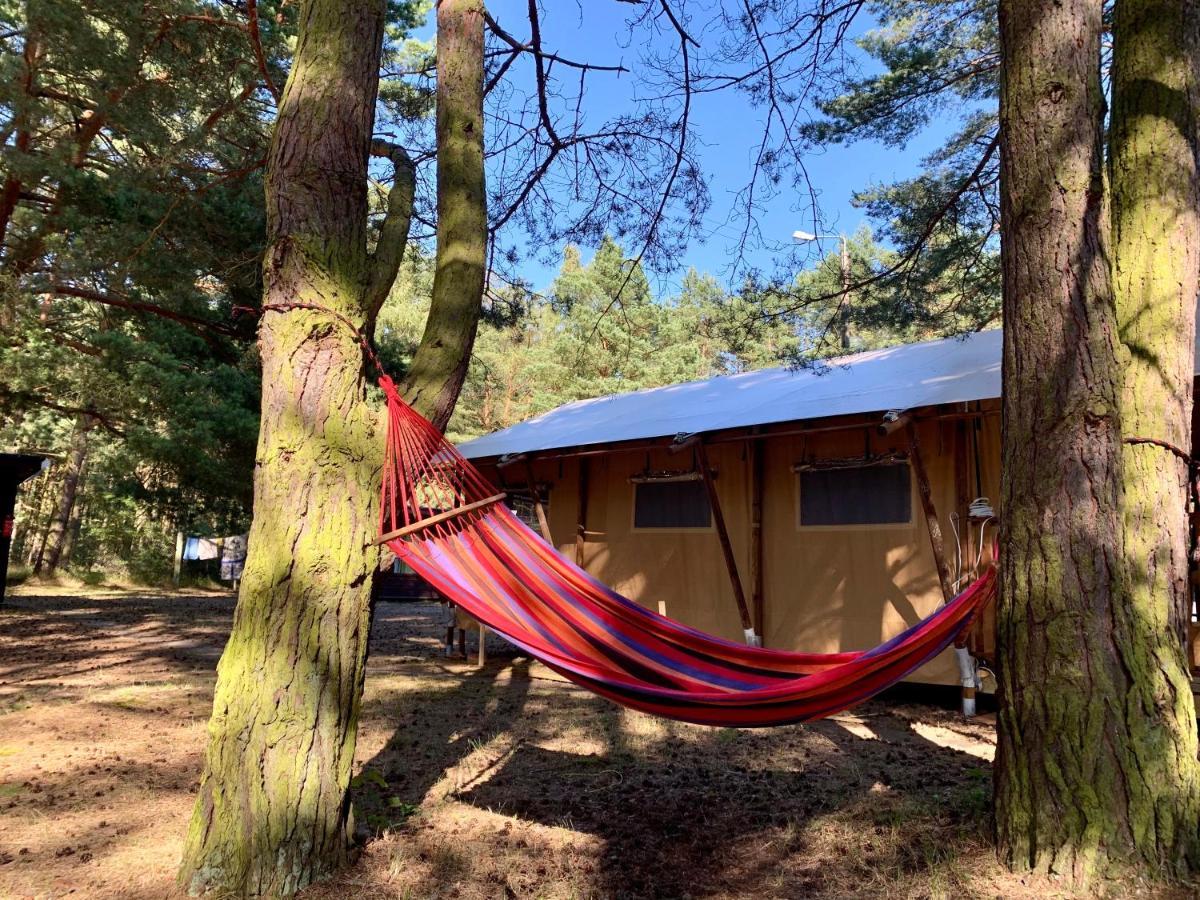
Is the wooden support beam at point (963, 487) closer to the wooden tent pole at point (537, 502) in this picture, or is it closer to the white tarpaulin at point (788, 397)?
the white tarpaulin at point (788, 397)

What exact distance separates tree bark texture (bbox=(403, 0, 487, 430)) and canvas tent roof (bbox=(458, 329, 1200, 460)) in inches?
90.5

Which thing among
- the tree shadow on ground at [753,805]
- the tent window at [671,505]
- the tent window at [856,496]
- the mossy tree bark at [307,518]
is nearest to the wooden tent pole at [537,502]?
the tent window at [671,505]

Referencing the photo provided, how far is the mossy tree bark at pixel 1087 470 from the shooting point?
1889mm

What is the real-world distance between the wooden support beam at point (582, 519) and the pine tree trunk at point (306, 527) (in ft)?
13.5

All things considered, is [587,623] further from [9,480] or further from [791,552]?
[9,480]

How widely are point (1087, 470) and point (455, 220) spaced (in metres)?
2.06

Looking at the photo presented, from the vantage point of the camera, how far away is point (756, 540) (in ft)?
17.4

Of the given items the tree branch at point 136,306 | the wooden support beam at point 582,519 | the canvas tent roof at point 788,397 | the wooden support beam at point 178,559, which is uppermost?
the tree branch at point 136,306

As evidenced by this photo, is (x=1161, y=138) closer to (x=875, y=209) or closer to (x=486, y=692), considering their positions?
(x=875, y=209)

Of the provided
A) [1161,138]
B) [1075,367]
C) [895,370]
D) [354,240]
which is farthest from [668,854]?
[895,370]

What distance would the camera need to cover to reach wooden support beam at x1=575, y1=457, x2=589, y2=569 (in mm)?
6375

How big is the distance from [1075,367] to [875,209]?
4204 millimetres

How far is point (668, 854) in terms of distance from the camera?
7.89 feet

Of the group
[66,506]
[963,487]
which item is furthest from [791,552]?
[66,506]
